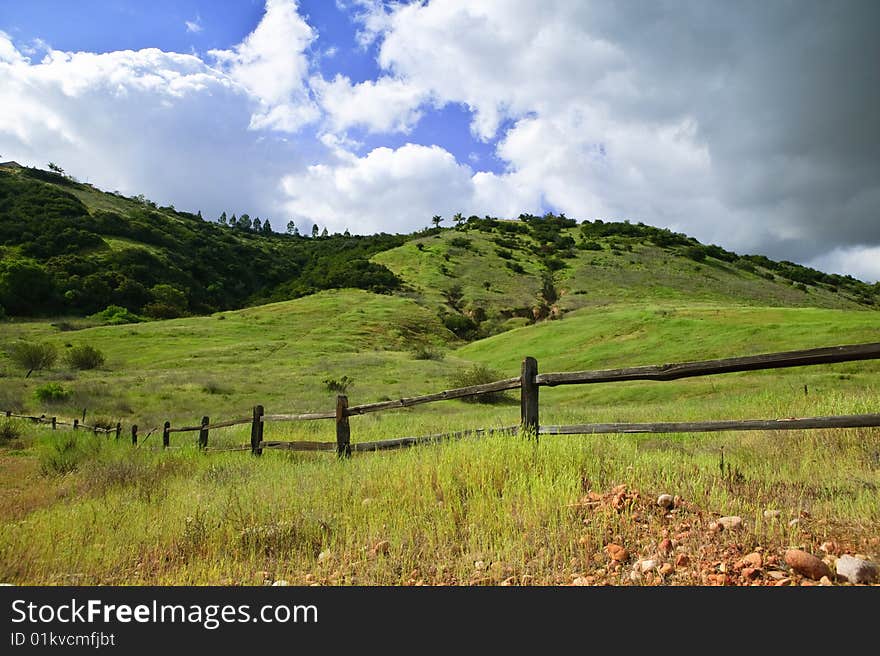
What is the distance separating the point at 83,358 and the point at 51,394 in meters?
15.0

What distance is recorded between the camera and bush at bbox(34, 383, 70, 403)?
2681 centimetres

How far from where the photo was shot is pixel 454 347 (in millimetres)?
60969

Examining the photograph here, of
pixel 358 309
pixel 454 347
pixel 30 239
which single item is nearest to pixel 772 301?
pixel 454 347

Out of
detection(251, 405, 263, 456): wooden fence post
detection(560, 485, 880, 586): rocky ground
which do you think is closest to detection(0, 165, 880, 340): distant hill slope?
detection(251, 405, 263, 456): wooden fence post

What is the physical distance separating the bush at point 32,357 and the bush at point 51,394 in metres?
12.8

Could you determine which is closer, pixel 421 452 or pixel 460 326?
pixel 421 452

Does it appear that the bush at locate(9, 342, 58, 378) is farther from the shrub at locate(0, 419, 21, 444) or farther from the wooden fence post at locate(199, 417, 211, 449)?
the wooden fence post at locate(199, 417, 211, 449)

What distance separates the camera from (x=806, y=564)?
3.36 m

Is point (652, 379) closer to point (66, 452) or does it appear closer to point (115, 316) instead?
point (66, 452)

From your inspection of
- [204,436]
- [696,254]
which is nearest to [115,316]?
[204,436]

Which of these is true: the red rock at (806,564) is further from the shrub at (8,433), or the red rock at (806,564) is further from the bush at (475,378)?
the bush at (475,378)

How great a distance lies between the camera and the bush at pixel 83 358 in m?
40.2

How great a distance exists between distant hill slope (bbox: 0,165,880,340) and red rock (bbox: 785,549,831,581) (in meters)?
63.5

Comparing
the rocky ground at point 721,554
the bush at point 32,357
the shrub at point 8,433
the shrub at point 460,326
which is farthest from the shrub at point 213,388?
the shrub at point 460,326
